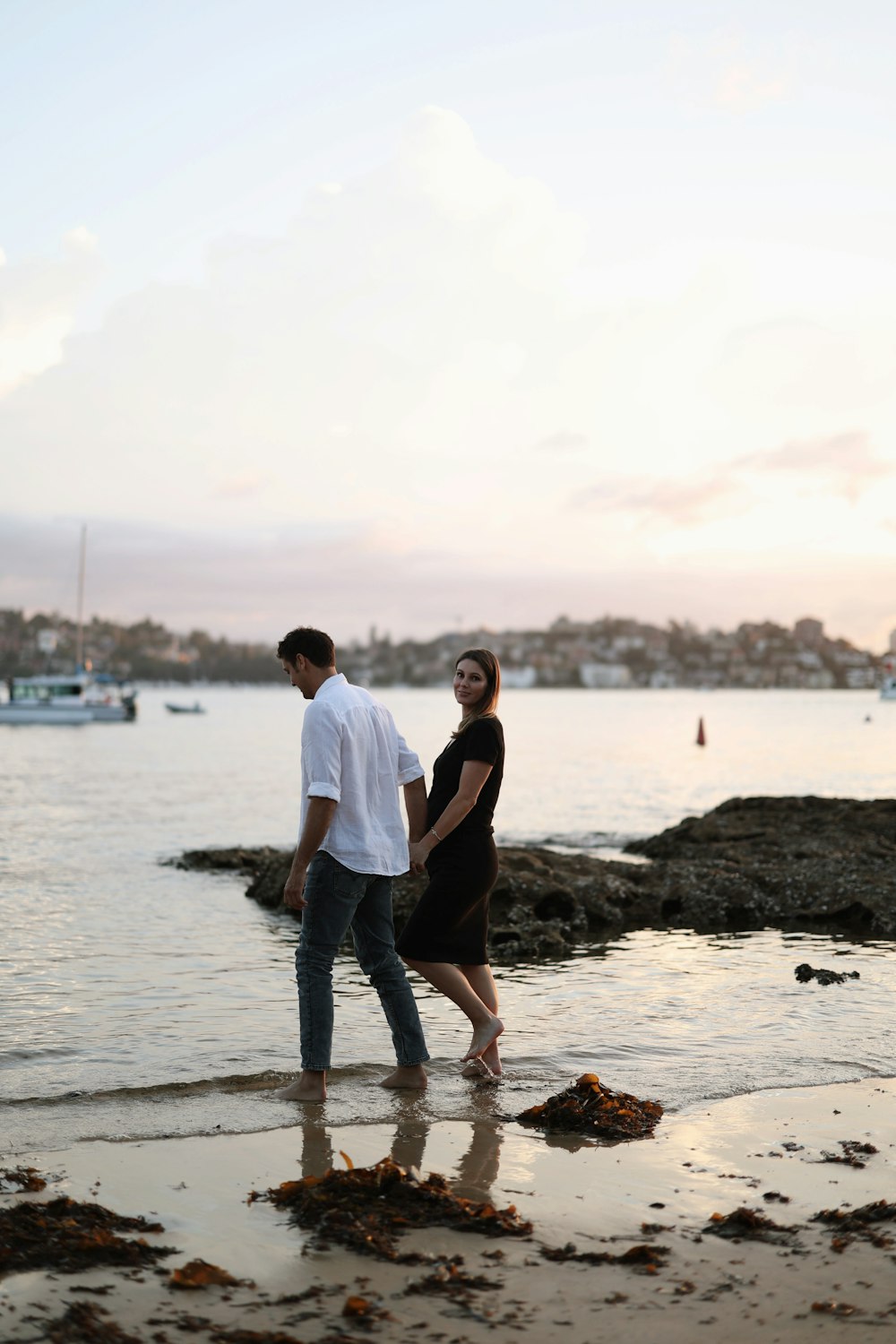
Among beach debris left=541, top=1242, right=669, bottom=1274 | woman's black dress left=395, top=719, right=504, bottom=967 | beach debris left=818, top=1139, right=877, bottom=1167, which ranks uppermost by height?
woman's black dress left=395, top=719, right=504, bottom=967

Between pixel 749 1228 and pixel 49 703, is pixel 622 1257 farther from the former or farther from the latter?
pixel 49 703

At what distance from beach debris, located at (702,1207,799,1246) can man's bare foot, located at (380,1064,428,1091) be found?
2.18 metres

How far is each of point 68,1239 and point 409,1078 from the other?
2431 mm

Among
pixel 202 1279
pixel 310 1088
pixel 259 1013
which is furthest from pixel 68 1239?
pixel 259 1013

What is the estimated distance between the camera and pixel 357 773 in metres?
5.84

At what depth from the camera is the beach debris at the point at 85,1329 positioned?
11.3ft

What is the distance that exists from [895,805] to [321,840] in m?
14.8

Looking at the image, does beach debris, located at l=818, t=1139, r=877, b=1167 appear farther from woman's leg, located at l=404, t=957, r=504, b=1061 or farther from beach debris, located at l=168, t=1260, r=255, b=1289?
beach debris, located at l=168, t=1260, r=255, b=1289

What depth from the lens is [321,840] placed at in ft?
18.9

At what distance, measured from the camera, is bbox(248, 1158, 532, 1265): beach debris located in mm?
4207

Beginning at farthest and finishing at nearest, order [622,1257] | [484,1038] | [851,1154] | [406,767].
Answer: [484,1038] → [406,767] → [851,1154] → [622,1257]

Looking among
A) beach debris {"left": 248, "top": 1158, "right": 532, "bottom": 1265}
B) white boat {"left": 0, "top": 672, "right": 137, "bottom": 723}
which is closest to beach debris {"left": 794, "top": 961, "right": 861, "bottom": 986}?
beach debris {"left": 248, "top": 1158, "right": 532, "bottom": 1265}

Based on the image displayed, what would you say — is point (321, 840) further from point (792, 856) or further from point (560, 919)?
point (792, 856)

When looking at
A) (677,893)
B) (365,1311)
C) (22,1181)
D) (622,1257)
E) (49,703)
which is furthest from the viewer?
(49,703)
